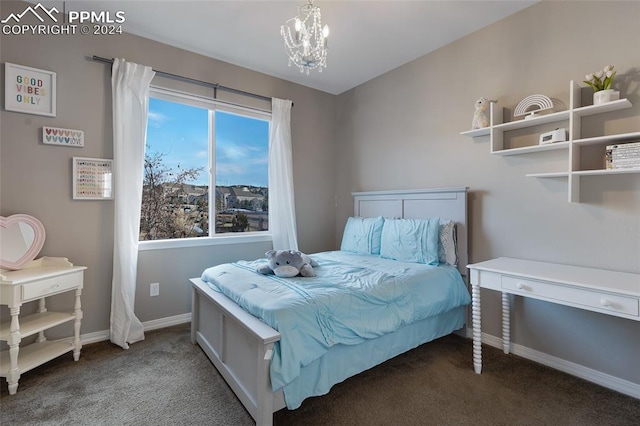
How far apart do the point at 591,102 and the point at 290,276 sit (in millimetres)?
2434

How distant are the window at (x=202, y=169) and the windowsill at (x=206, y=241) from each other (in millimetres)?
85

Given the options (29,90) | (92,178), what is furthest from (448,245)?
(29,90)

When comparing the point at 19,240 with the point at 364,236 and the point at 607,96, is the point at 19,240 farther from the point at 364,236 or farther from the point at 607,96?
the point at 607,96

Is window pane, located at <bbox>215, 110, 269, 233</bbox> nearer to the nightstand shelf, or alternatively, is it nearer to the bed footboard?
the bed footboard

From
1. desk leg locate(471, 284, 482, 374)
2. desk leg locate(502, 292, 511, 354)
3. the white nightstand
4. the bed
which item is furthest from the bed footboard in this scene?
desk leg locate(502, 292, 511, 354)

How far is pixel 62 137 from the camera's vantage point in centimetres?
240

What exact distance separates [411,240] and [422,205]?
469 mm

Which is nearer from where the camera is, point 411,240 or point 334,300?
point 334,300

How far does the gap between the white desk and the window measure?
2486 millimetres

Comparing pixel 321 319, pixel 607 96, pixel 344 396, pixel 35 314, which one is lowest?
pixel 344 396

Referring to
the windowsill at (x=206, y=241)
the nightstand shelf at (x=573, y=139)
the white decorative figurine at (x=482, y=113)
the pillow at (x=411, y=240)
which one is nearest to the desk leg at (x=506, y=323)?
the pillow at (x=411, y=240)

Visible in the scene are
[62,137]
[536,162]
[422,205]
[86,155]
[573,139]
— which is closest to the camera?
[573,139]

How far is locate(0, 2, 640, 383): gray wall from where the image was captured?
1.97 metres

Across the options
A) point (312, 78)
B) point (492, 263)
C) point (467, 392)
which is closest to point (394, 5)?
point (312, 78)
